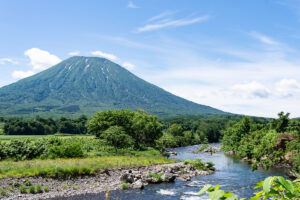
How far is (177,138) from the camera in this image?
8412cm

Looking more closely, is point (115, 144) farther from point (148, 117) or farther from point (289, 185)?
point (289, 185)

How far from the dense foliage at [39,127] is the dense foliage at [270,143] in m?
58.1

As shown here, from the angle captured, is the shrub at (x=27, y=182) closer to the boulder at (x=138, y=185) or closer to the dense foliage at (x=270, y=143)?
the boulder at (x=138, y=185)

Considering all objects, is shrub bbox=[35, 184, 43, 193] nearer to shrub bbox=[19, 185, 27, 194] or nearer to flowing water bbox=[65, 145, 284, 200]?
shrub bbox=[19, 185, 27, 194]

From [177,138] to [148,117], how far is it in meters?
23.4

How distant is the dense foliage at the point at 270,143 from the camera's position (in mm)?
35469

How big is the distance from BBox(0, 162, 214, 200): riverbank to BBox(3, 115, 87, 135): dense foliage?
63.4 meters

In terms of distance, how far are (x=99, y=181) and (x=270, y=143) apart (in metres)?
26.5

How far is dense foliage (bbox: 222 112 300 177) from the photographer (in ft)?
116

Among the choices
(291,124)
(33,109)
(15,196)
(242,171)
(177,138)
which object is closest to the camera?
(15,196)

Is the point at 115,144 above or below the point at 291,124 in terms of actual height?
below

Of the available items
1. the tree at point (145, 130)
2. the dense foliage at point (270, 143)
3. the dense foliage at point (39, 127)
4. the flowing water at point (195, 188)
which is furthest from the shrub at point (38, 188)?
the dense foliage at point (39, 127)

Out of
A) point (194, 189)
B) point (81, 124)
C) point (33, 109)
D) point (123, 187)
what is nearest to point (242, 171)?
point (194, 189)

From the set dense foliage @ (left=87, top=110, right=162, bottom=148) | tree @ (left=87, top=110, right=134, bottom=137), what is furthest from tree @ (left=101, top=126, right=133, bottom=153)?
tree @ (left=87, top=110, right=134, bottom=137)
